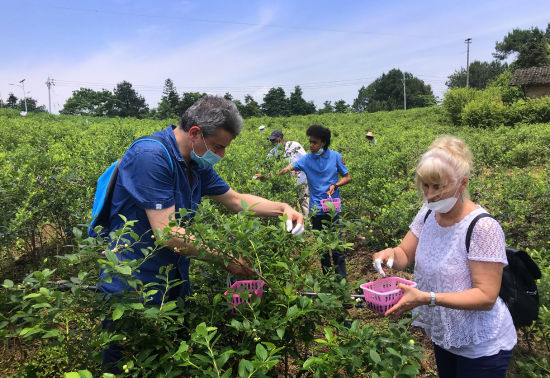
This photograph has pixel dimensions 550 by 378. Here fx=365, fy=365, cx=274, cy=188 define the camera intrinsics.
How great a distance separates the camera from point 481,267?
1483 mm

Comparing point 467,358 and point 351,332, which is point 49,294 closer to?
point 351,332

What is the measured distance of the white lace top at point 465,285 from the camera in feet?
A: 4.85

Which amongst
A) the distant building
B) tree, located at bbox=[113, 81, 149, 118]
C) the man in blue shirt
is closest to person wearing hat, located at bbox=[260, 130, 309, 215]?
the man in blue shirt

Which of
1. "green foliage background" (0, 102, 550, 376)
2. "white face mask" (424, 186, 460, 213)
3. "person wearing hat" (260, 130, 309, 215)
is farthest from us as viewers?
"person wearing hat" (260, 130, 309, 215)

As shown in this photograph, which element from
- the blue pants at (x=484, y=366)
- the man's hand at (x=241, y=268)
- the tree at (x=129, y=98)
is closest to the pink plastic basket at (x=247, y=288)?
the man's hand at (x=241, y=268)

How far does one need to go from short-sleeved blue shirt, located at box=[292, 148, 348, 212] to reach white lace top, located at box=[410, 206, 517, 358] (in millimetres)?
2515

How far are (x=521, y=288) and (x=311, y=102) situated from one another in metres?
60.8

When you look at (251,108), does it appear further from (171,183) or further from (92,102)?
(171,183)

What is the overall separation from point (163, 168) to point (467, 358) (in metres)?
1.56

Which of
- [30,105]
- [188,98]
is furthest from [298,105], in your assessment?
[30,105]

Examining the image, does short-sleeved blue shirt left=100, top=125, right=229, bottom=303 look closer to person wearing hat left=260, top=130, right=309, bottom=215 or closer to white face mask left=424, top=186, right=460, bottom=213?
white face mask left=424, top=186, right=460, bottom=213

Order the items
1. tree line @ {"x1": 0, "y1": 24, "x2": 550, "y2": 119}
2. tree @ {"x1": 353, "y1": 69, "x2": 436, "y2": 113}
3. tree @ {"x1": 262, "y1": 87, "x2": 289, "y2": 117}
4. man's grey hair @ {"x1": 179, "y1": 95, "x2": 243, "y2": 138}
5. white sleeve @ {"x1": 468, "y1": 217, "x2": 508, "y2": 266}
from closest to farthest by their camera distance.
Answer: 1. white sleeve @ {"x1": 468, "y1": 217, "x2": 508, "y2": 266}
2. man's grey hair @ {"x1": 179, "y1": 95, "x2": 243, "y2": 138}
3. tree line @ {"x1": 0, "y1": 24, "x2": 550, "y2": 119}
4. tree @ {"x1": 262, "y1": 87, "x2": 289, "y2": 117}
5. tree @ {"x1": 353, "y1": 69, "x2": 436, "y2": 113}

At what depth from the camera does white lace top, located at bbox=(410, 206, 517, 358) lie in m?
1.48

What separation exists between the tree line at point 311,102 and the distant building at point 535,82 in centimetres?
1750
